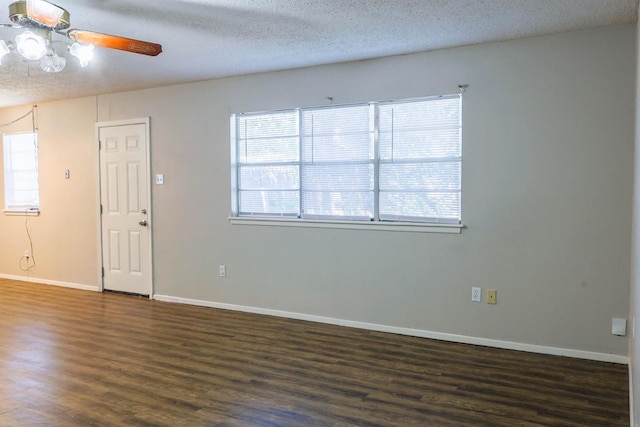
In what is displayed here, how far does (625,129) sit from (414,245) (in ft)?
5.64

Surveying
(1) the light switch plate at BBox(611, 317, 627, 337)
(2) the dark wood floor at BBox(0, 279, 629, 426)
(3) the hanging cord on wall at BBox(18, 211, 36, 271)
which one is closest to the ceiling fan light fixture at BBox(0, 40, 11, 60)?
(2) the dark wood floor at BBox(0, 279, 629, 426)

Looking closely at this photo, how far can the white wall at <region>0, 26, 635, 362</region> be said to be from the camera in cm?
350

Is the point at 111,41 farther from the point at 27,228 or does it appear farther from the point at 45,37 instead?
the point at 27,228

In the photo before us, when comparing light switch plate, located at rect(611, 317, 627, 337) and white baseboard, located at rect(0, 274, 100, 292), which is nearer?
light switch plate, located at rect(611, 317, 627, 337)

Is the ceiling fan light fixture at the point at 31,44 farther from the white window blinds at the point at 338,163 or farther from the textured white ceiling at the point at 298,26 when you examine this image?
the white window blinds at the point at 338,163

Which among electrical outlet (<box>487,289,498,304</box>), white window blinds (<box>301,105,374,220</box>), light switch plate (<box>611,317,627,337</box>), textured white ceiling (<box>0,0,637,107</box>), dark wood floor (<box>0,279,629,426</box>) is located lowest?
dark wood floor (<box>0,279,629,426</box>)

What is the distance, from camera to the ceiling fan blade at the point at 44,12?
242cm

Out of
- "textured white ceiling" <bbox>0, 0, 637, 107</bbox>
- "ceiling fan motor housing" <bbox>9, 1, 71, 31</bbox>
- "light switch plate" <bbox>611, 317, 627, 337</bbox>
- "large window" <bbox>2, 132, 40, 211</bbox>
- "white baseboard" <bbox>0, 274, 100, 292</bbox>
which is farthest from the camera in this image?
"large window" <bbox>2, 132, 40, 211</bbox>

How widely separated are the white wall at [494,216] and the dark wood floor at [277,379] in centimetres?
31

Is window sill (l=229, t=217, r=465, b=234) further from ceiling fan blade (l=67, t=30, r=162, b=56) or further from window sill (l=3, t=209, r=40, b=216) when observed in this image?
window sill (l=3, t=209, r=40, b=216)

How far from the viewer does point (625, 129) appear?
11.2 ft

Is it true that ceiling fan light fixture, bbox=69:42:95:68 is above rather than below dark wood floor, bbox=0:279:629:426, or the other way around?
above

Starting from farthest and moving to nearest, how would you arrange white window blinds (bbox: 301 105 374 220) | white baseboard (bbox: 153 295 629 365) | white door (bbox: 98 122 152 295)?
white door (bbox: 98 122 152 295), white window blinds (bbox: 301 105 374 220), white baseboard (bbox: 153 295 629 365)

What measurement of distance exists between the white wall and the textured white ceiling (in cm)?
22
